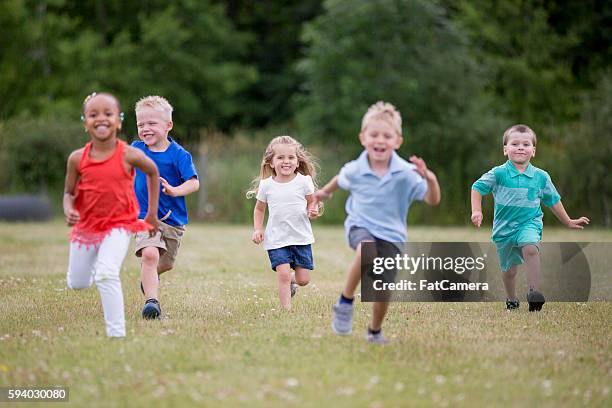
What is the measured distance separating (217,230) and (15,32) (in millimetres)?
19646

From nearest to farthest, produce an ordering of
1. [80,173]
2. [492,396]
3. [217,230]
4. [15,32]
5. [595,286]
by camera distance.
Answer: [492,396] → [80,173] → [595,286] → [217,230] → [15,32]

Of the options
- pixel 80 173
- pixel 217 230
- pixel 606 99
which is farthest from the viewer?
pixel 606 99

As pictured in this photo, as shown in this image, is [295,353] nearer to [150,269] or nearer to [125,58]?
[150,269]

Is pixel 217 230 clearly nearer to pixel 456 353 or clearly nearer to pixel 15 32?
pixel 456 353

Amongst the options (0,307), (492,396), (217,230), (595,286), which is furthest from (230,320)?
(217,230)

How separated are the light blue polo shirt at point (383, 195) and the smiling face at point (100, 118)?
5.88 feet

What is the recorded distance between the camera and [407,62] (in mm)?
28719

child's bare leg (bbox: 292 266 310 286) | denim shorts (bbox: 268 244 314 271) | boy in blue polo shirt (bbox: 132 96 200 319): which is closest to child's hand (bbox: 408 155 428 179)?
boy in blue polo shirt (bbox: 132 96 200 319)

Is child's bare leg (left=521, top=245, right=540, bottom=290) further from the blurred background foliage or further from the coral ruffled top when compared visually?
the blurred background foliage

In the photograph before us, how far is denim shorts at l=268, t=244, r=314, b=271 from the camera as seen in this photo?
8750mm

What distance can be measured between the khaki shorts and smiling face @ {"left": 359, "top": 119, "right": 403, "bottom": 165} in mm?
2492

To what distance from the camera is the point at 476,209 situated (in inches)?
334

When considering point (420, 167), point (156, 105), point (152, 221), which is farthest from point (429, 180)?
point (156, 105)

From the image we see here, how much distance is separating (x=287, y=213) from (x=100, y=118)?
2.60 metres
